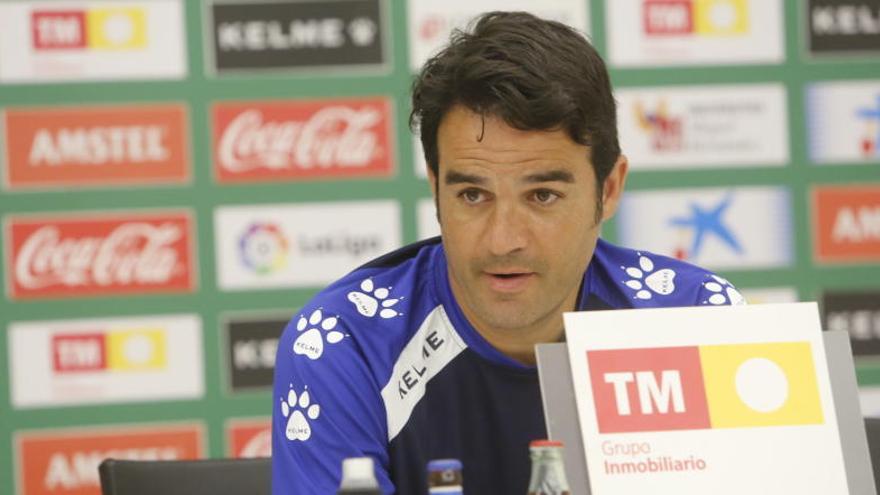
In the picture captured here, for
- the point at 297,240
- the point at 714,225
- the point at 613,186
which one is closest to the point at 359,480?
the point at 613,186

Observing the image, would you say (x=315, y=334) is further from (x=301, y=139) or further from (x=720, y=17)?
(x=720, y=17)

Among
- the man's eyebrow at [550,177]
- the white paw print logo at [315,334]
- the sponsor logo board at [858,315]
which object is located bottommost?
the sponsor logo board at [858,315]

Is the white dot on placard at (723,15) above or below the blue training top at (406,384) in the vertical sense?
above

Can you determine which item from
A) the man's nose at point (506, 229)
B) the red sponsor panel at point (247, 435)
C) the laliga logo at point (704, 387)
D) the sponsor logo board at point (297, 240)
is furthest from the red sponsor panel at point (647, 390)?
the red sponsor panel at point (247, 435)

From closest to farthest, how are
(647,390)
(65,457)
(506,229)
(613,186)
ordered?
(647,390) → (506,229) → (613,186) → (65,457)

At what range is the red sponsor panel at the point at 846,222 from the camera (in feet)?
12.2

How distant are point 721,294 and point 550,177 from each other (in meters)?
0.37

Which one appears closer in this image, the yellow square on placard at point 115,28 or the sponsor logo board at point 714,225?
the yellow square on placard at point 115,28

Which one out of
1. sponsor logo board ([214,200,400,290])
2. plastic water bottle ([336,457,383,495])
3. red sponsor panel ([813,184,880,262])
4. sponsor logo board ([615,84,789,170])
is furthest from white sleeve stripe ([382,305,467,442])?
red sponsor panel ([813,184,880,262])

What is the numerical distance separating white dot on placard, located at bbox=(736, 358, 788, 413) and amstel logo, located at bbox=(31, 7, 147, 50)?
8.00 ft

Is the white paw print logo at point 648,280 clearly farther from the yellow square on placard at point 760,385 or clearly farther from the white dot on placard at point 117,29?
the white dot on placard at point 117,29

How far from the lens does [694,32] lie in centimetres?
369

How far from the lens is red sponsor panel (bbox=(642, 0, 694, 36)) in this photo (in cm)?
367

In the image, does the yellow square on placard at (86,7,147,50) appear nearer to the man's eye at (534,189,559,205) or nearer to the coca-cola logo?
the coca-cola logo
